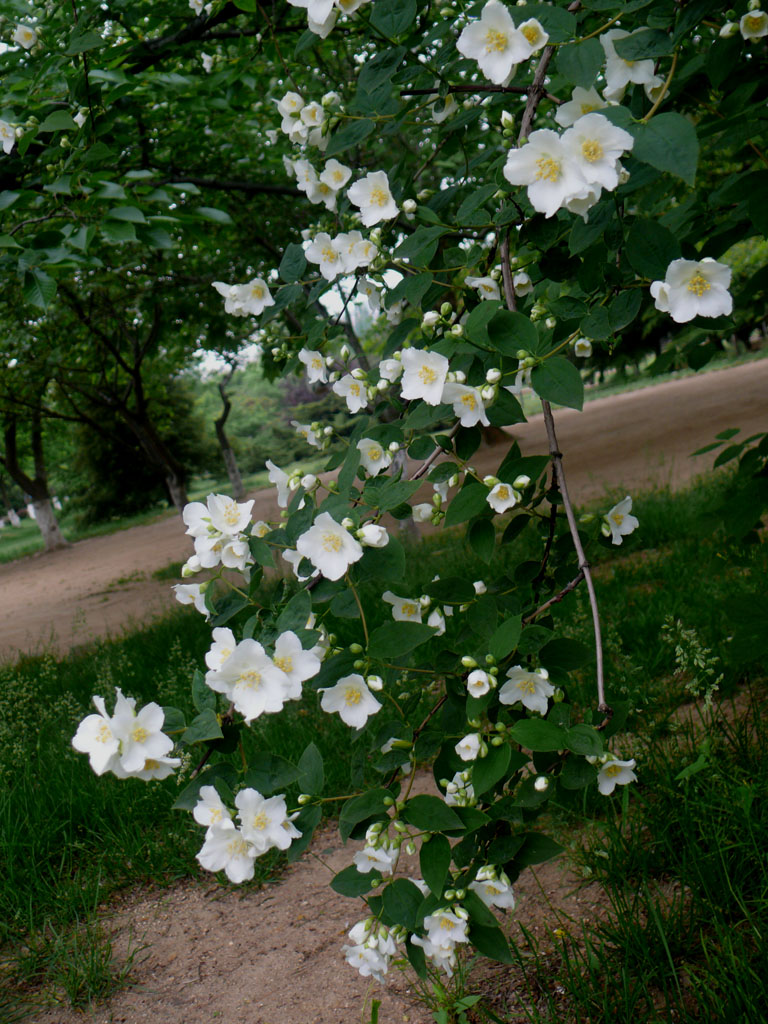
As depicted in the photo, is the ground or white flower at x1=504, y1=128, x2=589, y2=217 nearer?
white flower at x1=504, y1=128, x2=589, y2=217

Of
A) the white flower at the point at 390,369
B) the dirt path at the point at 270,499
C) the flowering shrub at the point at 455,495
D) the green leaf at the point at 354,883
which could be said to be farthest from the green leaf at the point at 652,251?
the dirt path at the point at 270,499

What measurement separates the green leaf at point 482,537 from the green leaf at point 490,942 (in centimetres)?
59

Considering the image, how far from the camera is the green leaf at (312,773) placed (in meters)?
1.26

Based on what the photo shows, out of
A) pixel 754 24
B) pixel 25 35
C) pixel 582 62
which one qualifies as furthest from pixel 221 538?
pixel 25 35

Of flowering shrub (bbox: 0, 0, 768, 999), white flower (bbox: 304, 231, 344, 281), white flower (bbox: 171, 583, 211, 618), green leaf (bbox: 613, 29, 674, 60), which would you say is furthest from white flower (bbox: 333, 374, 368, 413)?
green leaf (bbox: 613, 29, 674, 60)

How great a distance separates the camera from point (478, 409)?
4.14ft

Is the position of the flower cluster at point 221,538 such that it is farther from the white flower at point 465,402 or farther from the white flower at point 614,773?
the white flower at point 614,773

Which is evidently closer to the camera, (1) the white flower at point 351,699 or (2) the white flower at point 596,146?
(2) the white flower at point 596,146

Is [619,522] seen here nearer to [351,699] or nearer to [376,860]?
[351,699]

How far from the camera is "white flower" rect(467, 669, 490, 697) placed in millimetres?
1219

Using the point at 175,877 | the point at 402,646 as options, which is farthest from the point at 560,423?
the point at 402,646

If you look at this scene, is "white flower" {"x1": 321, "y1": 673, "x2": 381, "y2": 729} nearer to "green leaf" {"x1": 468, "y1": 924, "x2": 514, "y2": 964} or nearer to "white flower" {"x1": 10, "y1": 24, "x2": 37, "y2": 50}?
"green leaf" {"x1": 468, "y1": 924, "x2": 514, "y2": 964}

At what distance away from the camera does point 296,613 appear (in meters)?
1.17

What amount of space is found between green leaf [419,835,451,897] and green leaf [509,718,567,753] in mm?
242
